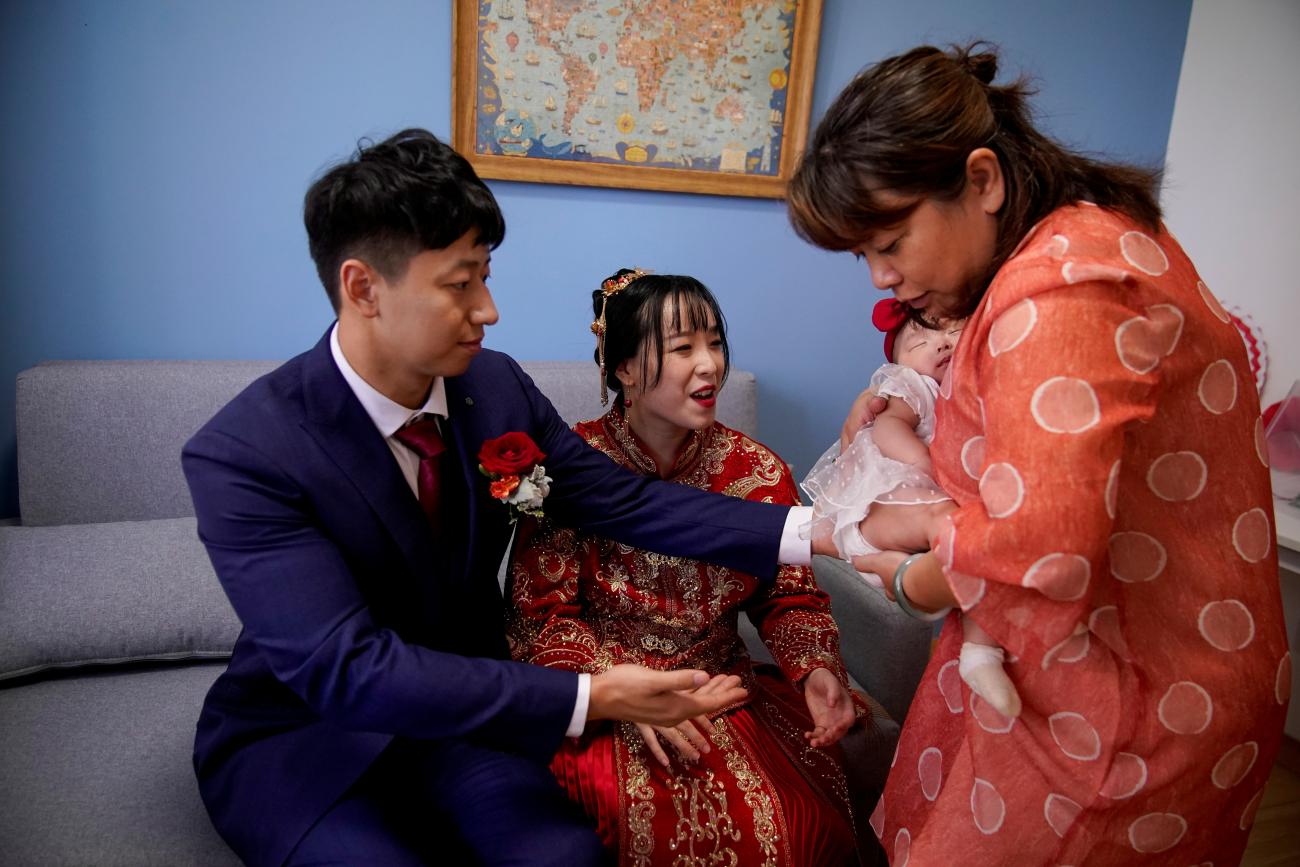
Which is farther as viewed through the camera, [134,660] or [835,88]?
[835,88]

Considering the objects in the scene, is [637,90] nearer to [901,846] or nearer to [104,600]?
[104,600]

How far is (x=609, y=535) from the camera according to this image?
1.66 metres

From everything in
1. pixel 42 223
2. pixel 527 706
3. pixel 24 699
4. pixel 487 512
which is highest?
pixel 42 223

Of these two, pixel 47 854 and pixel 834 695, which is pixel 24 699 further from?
pixel 834 695

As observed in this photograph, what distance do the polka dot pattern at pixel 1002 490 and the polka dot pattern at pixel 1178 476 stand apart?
7.4 inches

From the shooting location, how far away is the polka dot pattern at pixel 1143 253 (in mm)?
898

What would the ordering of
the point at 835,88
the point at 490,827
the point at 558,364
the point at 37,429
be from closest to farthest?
1. the point at 490,827
2. the point at 37,429
3. the point at 558,364
4. the point at 835,88

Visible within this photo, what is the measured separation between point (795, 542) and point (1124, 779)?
2.12 ft

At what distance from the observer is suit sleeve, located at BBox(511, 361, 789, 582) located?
1567 millimetres

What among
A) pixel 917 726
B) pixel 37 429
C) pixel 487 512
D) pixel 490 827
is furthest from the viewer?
pixel 37 429

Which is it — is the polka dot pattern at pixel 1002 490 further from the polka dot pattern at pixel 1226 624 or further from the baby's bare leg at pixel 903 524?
the polka dot pattern at pixel 1226 624

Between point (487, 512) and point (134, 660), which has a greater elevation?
point (487, 512)

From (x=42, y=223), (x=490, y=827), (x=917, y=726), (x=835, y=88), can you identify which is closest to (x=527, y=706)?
(x=490, y=827)

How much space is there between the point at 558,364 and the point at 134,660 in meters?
1.19
